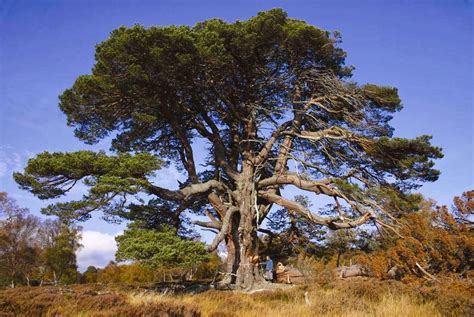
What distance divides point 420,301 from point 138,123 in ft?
42.9

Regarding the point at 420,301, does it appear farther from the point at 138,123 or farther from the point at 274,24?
the point at 138,123

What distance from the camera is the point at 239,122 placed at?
19.9m

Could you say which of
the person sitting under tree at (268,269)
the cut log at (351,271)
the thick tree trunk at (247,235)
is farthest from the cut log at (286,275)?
the thick tree trunk at (247,235)

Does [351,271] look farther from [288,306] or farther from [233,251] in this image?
[288,306]

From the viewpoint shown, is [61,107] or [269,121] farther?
[269,121]

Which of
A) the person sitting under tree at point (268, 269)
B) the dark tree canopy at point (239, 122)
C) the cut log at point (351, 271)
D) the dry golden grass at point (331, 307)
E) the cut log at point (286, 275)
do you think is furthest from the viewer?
the cut log at point (286, 275)

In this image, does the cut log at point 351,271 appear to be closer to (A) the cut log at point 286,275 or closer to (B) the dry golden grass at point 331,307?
(A) the cut log at point 286,275

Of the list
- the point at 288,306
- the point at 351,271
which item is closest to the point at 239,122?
the point at 351,271

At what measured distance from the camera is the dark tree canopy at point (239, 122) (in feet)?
49.8

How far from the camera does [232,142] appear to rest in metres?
21.1

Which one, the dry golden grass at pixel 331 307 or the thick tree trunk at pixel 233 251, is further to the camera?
the thick tree trunk at pixel 233 251

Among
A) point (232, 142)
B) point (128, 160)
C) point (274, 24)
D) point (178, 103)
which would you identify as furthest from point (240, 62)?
point (128, 160)

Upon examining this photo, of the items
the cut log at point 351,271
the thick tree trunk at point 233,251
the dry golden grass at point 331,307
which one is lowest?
the dry golden grass at point 331,307

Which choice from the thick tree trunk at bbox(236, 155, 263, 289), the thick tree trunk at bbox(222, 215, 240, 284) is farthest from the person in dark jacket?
the thick tree trunk at bbox(222, 215, 240, 284)
